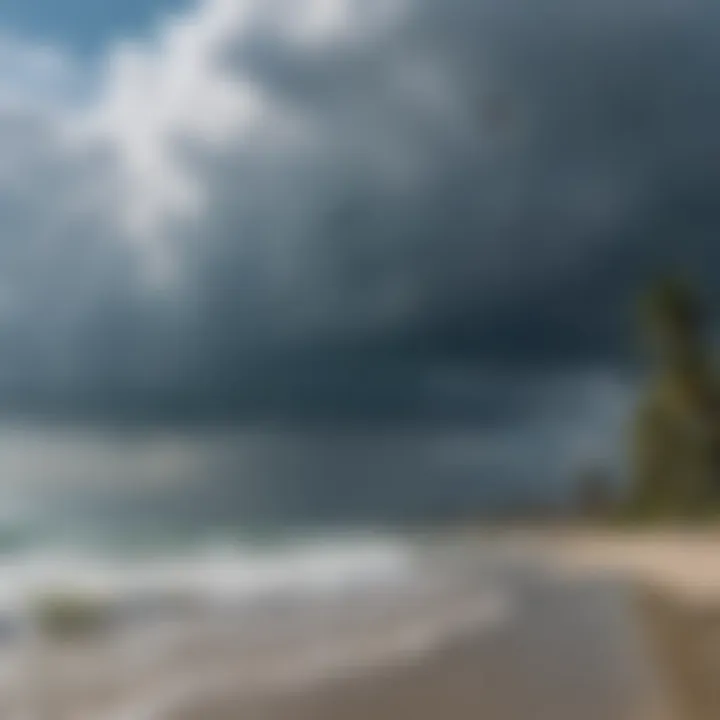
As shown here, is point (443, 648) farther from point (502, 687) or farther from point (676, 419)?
point (676, 419)

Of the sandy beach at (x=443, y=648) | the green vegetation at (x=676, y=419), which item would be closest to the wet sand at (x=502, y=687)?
the sandy beach at (x=443, y=648)

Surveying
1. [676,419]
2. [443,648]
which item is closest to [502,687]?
[443,648]

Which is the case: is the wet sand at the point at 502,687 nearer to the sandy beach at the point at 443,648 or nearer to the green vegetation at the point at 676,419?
the sandy beach at the point at 443,648

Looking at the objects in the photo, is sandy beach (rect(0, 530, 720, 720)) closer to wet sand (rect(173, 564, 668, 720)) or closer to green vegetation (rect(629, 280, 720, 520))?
wet sand (rect(173, 564, 668, 720))

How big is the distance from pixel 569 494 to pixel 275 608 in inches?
47.6

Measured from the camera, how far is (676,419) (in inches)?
122

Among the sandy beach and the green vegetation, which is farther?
the green vegetation

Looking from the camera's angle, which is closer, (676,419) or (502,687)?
(502,687)

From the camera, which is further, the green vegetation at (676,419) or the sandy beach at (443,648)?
the green vegetation at (676,419)

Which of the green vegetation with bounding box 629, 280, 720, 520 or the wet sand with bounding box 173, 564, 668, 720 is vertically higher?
the green vegetation with bounding box 629, 280, 720, 520

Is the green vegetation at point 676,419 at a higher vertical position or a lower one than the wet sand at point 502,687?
higher

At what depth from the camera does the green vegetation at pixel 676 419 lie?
2.94m

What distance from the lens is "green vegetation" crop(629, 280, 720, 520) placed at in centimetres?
294

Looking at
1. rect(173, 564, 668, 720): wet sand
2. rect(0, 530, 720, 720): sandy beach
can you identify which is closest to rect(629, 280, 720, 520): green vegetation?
rect(0, 530, 720, 720): sandy beach
